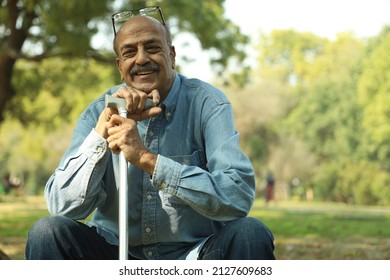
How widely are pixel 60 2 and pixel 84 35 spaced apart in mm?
1092

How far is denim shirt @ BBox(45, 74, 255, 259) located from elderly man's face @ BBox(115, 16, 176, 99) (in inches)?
4.2

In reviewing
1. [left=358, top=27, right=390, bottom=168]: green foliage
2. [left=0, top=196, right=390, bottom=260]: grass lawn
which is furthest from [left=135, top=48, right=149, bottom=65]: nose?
[left=358, top=27, right=390, bottom=168]: green foliage

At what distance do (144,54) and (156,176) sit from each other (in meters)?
0.50

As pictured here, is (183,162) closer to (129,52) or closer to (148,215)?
(148,215)

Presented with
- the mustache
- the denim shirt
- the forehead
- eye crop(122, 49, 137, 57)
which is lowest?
the denim shirt

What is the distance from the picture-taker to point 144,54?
2.59m

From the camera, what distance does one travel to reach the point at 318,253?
7.57 m

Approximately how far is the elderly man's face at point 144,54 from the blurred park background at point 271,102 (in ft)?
30.0

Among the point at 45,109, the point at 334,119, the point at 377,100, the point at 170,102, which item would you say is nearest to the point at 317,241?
the point at 170,102

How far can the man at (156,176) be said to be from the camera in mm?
2346

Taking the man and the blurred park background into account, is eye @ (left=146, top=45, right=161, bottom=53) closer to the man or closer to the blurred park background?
the man

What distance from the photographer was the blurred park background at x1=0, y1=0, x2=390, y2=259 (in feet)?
41.4

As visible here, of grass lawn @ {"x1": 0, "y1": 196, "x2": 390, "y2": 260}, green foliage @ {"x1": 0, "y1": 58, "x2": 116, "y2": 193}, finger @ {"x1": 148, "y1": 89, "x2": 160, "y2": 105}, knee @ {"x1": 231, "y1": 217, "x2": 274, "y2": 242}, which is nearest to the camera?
knee @ {"x1": 231, "y1": 217, "x2": 274, "y2": 242}

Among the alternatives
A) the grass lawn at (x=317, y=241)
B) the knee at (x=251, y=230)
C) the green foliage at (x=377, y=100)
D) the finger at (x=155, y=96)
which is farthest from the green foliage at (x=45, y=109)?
the green foliage at (x=377, y=100)
